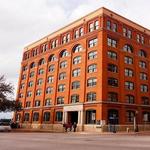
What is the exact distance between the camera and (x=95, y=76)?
5053cm

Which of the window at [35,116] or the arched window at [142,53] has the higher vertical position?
the arched window at [142,53]

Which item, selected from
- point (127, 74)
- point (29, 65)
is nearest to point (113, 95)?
point (127, 74)

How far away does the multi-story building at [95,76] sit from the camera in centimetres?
4966

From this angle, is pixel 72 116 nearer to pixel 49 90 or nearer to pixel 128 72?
pixel 49 90

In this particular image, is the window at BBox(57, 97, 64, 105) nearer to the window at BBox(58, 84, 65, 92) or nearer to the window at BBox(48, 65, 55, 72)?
the window at BBox(58, 84, 65, 92)

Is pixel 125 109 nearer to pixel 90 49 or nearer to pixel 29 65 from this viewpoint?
pixel 90 49

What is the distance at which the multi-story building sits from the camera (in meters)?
49.7

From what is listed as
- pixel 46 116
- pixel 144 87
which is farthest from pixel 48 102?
pixel 144 87

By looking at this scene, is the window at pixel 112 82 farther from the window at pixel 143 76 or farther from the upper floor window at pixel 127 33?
the upper floor window at pixel 127 33

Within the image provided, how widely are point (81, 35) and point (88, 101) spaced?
649 inches

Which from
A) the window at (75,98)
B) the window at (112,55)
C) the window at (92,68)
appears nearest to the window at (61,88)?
the window at (75,98)

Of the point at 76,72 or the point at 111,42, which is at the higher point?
the point at 111,42

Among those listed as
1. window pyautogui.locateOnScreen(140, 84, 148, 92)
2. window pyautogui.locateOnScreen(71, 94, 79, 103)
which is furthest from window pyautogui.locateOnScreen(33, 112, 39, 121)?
window pyautogui.locateOnScreen(140, 84, 148, 92)

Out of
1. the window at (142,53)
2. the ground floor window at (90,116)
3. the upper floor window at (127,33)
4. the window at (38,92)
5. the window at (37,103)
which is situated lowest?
the ground floor window at (90,116)
